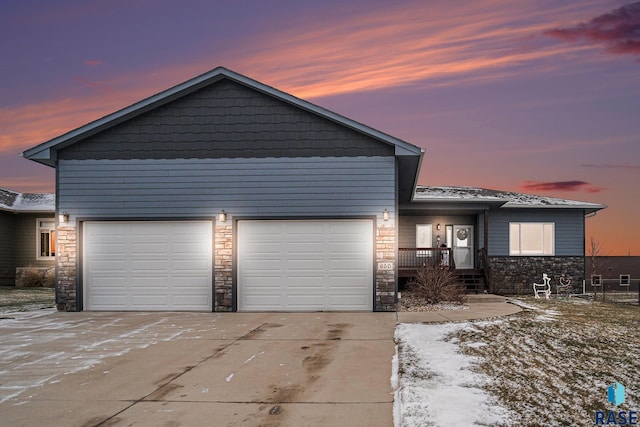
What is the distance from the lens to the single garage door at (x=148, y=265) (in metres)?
15.2

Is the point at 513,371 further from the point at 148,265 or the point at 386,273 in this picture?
the point at 148,265

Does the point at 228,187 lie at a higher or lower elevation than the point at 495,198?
lower

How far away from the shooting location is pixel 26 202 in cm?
2731

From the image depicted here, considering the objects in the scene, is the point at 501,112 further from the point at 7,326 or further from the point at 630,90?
the point at 7,326

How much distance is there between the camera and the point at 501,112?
67.9ft

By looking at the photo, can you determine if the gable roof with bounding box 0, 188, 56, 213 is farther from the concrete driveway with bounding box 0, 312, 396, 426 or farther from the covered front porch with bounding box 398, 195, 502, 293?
the covered front porch with bounding box 398, 195, 502, 293

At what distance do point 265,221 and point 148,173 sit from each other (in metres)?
3.37

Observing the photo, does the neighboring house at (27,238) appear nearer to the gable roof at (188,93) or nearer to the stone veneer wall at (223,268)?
the gable roof at (188,93)

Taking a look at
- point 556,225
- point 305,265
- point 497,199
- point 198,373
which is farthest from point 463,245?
point 198,373

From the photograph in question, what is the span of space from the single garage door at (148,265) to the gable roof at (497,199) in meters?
10.1

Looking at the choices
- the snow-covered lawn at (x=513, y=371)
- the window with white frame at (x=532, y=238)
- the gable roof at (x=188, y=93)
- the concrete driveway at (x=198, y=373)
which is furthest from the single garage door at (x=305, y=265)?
the window with white frame at (x=532, y=238)

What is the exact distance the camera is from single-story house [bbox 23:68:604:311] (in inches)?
579

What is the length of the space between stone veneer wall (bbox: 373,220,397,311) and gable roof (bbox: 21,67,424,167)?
197 centimetres

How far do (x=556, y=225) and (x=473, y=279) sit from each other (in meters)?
4.88
